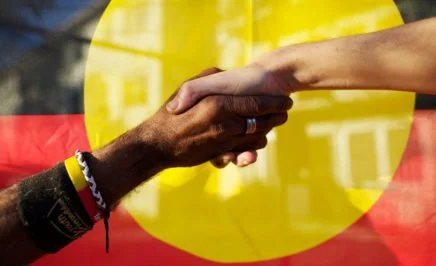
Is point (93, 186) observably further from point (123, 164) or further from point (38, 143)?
point (38, 143)

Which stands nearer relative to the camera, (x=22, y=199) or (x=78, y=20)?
(x=22, y=199)

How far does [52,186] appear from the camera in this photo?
79 cm

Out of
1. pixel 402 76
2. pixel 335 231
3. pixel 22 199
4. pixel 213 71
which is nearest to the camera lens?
pixel 22 199

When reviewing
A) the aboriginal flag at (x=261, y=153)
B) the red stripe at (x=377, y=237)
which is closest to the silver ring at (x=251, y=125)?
the aboriginal flag at (x=261, y=153)

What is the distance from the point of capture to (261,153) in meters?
1.17

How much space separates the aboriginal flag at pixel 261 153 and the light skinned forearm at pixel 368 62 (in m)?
0.21

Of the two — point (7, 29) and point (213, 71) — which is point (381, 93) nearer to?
point (213, 71)

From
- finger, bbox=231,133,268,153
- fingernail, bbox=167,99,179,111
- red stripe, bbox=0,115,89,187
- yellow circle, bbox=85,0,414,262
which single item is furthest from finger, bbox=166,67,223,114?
red stripe, bbox=0,115,89,187

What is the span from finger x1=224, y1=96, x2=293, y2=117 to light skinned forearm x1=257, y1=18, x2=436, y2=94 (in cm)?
7

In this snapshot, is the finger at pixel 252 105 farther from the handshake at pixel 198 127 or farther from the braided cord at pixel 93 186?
the braided cord at pixel 93 186

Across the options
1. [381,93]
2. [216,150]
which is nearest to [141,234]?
[216,150]

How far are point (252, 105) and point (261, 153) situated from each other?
0.28 m

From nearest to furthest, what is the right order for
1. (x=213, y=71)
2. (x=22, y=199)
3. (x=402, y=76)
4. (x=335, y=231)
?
(x=22, y=199) → (x=402, y=76) → (x=213, y=71) → (x=335, y=231)

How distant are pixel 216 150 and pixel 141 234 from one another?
0.35 metres
